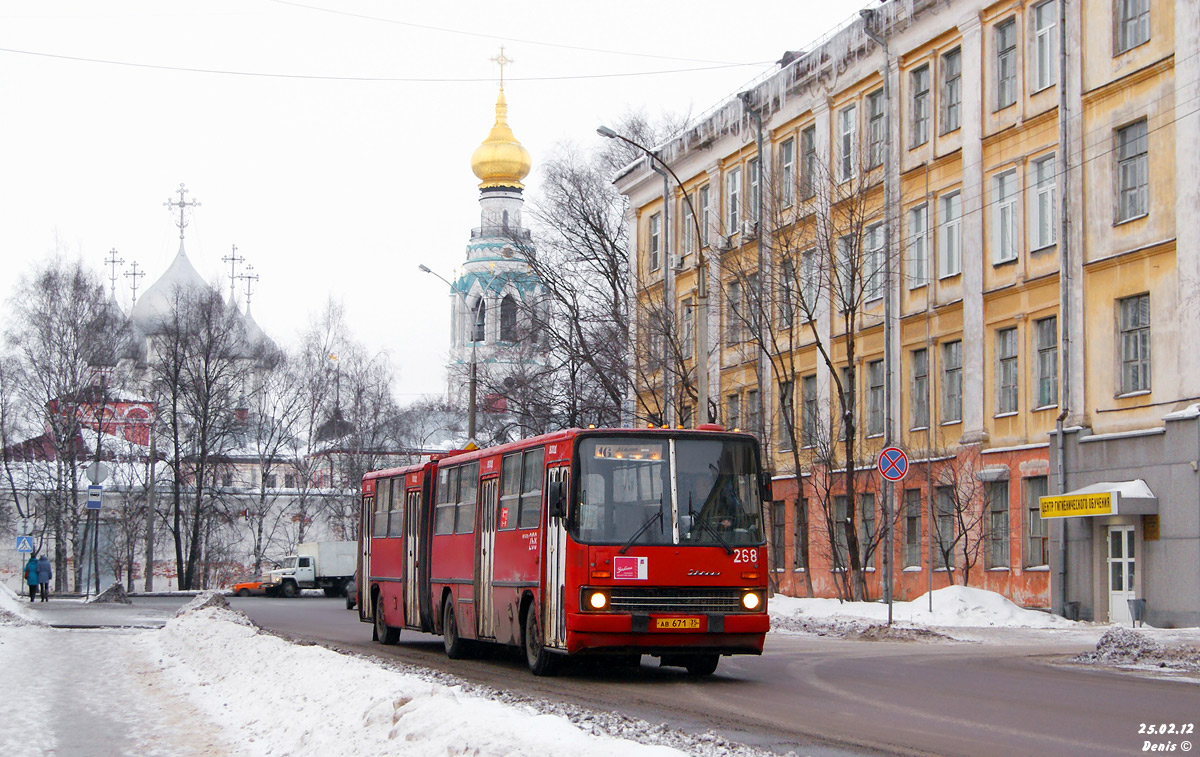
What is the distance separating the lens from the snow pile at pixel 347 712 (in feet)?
30.4

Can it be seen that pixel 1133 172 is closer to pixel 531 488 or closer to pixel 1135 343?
pixel 1135 343

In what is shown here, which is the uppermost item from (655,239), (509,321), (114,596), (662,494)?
(655,239)

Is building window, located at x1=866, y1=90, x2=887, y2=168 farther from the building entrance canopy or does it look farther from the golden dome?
the golden dome

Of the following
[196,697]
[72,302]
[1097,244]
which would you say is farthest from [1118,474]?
[72,302]

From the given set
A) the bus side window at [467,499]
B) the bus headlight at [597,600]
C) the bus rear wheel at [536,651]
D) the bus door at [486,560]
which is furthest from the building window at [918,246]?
the bus headlight at [597,600]

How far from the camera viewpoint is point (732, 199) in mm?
47562

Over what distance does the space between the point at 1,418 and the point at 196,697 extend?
171ft

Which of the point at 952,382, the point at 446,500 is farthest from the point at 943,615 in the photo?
the point at 446,500

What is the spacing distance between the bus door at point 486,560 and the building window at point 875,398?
829 inches

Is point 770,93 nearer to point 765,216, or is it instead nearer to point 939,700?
point 765,216

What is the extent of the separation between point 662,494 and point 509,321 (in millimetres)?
35608

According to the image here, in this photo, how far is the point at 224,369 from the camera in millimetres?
69125

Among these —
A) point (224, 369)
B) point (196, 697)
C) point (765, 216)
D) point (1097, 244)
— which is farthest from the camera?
point (224, 369)

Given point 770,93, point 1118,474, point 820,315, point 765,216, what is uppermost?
point 770,93
